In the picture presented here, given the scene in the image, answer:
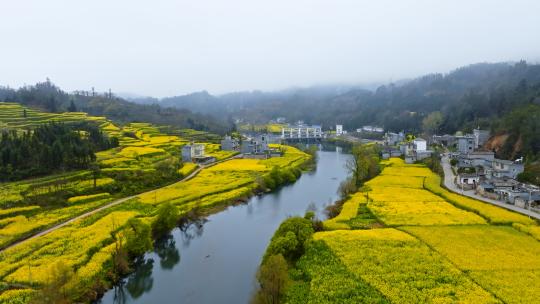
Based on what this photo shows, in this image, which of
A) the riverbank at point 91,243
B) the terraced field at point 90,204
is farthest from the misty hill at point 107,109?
the riverbank at point 91,243

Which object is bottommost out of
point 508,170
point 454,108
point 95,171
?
point 508,170

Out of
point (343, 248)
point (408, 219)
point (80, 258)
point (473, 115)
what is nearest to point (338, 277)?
point (343, 248)

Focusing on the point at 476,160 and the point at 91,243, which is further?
the point at 476,160

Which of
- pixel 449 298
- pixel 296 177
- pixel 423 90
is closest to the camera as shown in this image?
pixel 449 298

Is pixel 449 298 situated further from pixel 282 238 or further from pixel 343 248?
pixel 282 238

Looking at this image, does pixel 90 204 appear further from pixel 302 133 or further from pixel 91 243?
pixel 302 133

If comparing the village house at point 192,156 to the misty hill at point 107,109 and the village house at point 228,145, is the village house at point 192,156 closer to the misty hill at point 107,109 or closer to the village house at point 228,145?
the village house at point 228,145

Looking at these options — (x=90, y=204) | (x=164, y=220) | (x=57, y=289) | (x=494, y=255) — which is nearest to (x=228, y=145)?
(x=90, y=204)

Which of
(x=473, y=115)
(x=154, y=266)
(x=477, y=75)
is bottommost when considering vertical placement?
(x=154, y=266)
